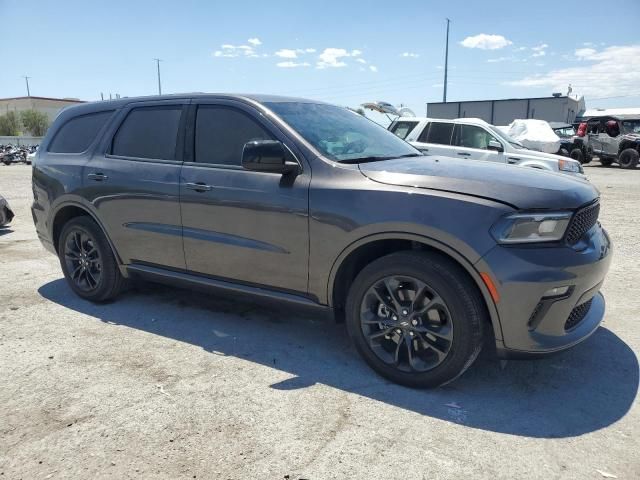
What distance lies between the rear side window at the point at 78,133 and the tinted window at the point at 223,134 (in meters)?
1.24

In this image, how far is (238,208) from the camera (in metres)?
3.59

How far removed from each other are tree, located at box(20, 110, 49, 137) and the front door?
95.2m

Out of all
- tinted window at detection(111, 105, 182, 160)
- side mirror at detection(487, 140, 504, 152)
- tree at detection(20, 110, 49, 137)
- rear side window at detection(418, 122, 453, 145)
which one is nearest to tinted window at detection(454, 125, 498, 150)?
rear side window at detection(418, 122, 453, 145)

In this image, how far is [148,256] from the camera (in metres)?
4.26

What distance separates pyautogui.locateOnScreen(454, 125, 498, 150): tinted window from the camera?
10.7 metres

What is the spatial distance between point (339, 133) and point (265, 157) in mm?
804

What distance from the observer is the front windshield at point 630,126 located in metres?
23.1

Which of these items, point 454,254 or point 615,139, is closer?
point 454,254

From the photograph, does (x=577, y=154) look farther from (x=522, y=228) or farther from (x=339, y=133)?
(x=522, y=228)

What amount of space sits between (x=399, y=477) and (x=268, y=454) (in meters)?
0.64

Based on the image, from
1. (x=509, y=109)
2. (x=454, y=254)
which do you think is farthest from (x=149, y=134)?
(x=509, y=109)

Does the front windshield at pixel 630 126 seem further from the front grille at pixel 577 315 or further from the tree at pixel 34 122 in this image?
the tree at pixel 34 122

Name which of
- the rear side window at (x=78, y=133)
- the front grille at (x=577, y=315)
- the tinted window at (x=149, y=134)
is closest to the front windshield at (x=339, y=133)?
the tinted window at (x=149, y=134)

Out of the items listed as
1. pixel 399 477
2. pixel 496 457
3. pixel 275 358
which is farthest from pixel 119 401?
pixel 496 457
